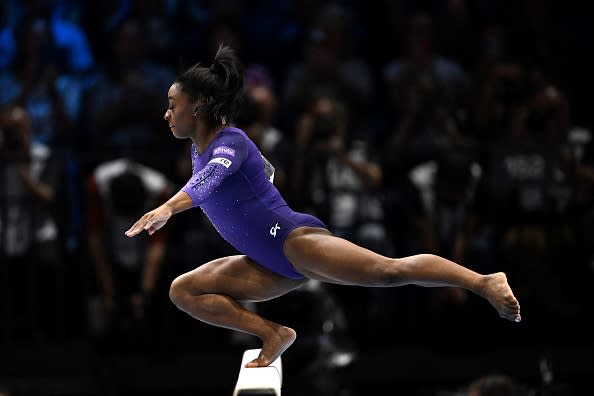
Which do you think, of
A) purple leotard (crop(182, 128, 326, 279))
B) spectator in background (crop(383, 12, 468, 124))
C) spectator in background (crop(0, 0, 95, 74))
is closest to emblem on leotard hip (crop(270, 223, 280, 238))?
purple leotard (crop(182, 128, 326, 279))

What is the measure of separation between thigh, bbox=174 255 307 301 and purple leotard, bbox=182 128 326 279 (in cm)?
8

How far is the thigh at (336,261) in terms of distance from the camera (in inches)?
176

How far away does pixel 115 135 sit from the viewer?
7.57 m

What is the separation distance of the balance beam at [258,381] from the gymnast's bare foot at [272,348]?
0.13 feet

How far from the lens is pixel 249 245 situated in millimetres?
4680

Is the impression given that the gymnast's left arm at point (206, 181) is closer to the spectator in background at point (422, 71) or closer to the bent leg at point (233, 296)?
the bent leg at point (233, 296)

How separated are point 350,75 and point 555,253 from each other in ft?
7.03

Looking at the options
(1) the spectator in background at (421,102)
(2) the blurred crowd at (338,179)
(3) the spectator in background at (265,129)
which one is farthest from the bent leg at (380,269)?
(1) the spectator in background at (421,102)

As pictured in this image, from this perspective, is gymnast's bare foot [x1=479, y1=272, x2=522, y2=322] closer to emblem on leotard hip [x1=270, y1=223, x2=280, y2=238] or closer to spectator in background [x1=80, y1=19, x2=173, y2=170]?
emblem on leotard hip [x1=270, y1=223, x2=280, y2=238]

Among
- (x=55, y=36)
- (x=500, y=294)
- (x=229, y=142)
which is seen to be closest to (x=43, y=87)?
(x=55, y=36)

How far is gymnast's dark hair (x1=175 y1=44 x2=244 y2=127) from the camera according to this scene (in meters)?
4.63

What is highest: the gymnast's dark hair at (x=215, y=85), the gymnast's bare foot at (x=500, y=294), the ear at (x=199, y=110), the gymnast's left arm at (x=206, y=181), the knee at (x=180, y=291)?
the gymnast's dark hair at (x=215, y=85)

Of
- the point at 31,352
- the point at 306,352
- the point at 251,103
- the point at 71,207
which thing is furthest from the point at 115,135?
the point at 306,352

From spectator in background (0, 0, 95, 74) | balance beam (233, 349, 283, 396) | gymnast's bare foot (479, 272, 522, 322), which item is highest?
spectator in background (0, 0, 95, 74)
